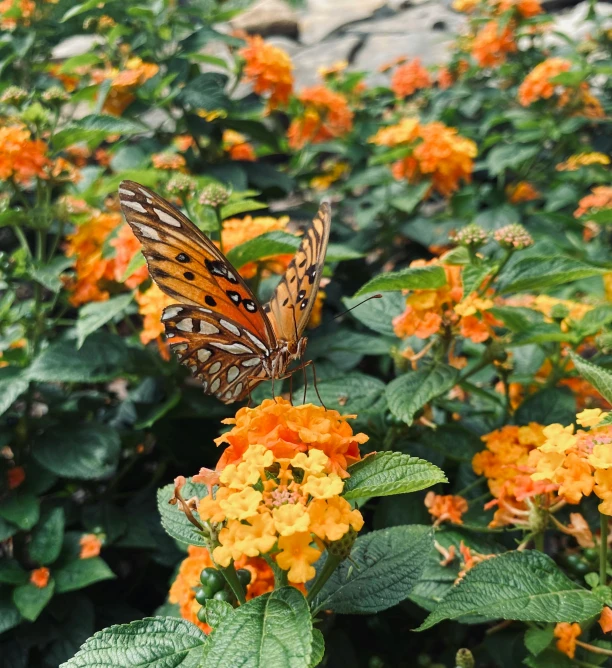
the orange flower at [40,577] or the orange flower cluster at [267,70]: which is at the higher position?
the orange flower cluster at [267,70]

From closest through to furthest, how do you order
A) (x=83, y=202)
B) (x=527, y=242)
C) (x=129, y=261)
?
(x=527, y=242) < (x=129, y=261) < (x=83, y=202)

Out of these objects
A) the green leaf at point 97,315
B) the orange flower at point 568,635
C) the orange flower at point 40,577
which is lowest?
the orange flower at point 40,577

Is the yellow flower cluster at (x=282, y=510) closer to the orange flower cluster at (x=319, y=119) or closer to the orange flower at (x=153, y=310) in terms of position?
the orange flower at (x=153, y=310)

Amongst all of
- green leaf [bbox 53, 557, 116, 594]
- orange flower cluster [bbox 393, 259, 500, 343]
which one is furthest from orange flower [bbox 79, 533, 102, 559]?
orange flower cluster [bbox 393, 259, 500, 343]

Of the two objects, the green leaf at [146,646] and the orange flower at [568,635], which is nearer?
the green leaf at [146,646]

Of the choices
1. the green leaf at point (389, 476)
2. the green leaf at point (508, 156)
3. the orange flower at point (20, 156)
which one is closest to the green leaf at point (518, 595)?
the green leaf at point (389, 476)

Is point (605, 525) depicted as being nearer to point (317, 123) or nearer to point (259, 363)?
point (259, 363)

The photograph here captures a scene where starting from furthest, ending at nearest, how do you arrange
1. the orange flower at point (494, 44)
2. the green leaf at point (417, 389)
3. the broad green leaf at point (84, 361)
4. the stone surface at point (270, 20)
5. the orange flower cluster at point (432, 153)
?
the stone surface at point (270, 20) < the orange flower at point (494, 44) < the orange flower cluster at point (432, 153) < the broad green leaf at point (84, 361) < the green leaf at point (417, 389)

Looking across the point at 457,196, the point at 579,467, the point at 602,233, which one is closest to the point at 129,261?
the point at 579,467
